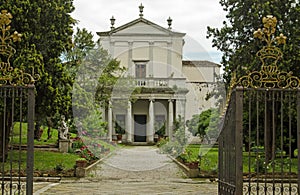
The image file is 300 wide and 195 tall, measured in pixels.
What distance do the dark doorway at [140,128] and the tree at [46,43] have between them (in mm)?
17641

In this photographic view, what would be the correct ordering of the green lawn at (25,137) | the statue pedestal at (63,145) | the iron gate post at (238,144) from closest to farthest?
1. the iron gate post at (238,144)
2. the statue pedestal at (63,145)
3. the green lawn at (25,137)

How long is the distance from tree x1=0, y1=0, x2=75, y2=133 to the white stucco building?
1654cm

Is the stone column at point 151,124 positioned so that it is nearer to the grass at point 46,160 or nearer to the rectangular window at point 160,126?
the rectangular window at point 160,126

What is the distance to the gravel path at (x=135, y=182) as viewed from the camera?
12844 millimetres

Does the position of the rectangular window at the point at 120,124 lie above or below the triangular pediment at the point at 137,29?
below

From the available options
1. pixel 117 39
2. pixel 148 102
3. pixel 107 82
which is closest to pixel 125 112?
pixel 148 102

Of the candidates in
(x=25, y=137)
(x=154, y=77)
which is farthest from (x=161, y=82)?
(x=25, y=137)

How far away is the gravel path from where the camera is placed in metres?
12.8

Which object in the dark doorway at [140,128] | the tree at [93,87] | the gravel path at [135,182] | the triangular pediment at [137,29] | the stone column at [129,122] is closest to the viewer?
the gravel path at [135,182]

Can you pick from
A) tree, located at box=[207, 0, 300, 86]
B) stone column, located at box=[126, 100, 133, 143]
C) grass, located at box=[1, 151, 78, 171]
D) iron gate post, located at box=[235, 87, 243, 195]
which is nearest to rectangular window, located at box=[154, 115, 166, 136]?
stone column, located at box=[126, 100, 133, 143]

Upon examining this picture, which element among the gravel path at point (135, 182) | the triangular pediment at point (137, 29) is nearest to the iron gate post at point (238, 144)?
the gravel path at point (135, 182)

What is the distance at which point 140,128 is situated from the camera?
122ft

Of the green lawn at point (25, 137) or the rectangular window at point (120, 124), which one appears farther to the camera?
the rectangular window at point (120, 124)

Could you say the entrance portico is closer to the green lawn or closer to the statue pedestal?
the green lawn
